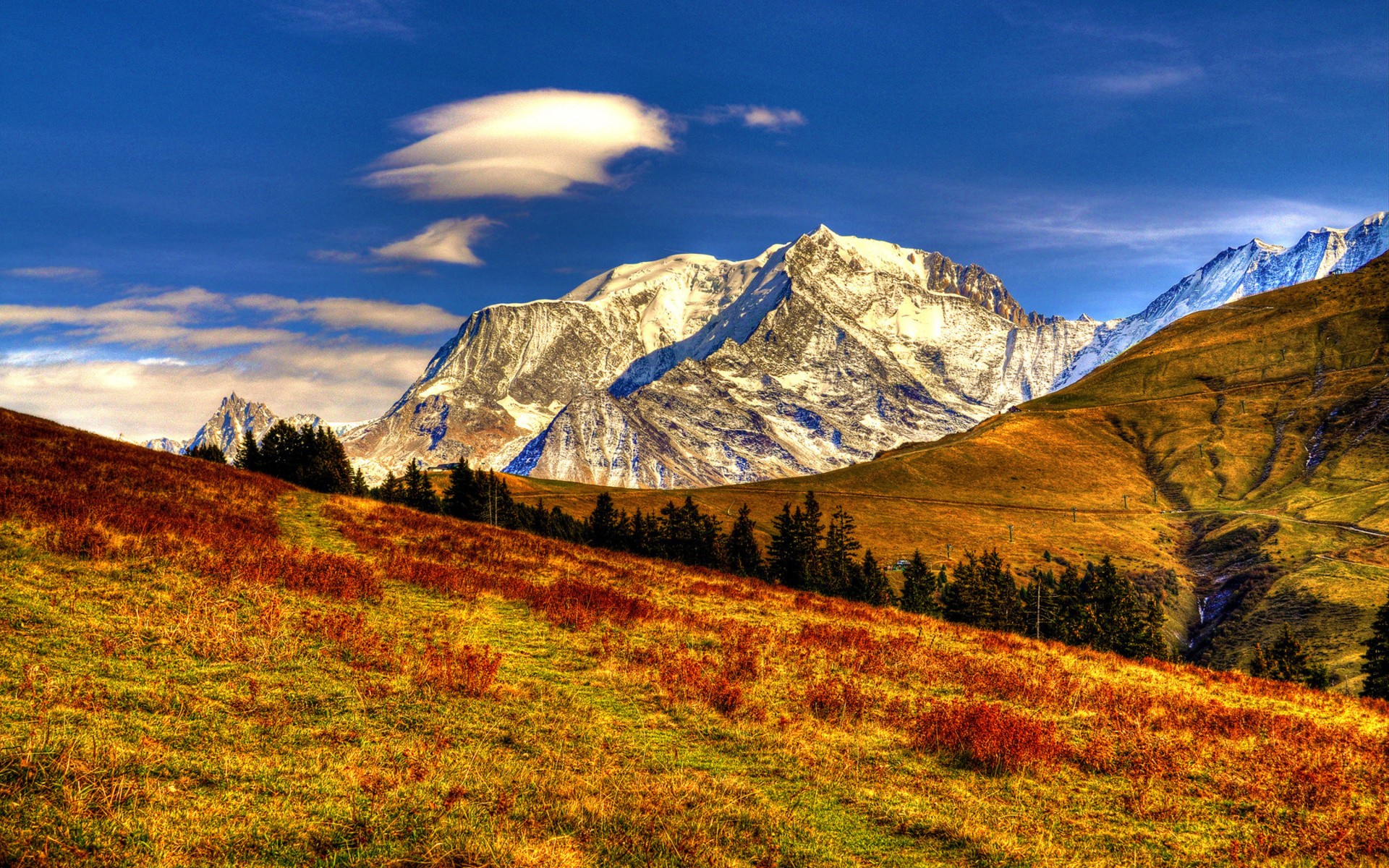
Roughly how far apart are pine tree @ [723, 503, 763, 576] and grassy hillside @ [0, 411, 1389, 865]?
286 feet

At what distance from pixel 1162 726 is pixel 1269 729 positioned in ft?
8.81

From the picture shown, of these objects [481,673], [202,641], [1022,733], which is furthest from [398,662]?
[1022,733]

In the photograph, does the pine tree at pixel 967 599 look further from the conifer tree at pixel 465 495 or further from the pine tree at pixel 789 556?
the conifer tree at pixel 465 495

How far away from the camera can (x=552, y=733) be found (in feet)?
43.2

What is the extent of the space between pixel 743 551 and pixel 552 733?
103 m

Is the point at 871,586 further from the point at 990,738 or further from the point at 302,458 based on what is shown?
the point at 990,738

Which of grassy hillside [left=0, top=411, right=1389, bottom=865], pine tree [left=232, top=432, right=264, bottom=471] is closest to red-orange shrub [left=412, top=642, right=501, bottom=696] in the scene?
grassy hillside [left=0, top=411, right=1389, bottom=865]

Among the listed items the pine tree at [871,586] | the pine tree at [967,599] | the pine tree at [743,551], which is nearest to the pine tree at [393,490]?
the pine tree at [743,551]

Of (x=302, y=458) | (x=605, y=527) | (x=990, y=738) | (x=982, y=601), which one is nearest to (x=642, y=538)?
(x=605, y=527)

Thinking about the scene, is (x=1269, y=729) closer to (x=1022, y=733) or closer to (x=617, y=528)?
(x=1022, y=733)

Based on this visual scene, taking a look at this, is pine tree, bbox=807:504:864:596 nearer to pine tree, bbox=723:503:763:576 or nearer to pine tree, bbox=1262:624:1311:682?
pine tree, bbox=723:503:763:576

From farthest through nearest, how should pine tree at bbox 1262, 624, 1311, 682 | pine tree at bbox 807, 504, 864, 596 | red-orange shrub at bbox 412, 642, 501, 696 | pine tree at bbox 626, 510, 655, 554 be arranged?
1. pine tree at bbox 626, 510, 655, 554
2. pine tree at bbox 807, 504, 864, 596
3. pine tree at bbox 1262, 624, 1311, 682
4. red-orange shrub at bbox 412, 642, 501, 696

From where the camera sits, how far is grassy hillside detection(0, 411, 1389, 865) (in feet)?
30.3

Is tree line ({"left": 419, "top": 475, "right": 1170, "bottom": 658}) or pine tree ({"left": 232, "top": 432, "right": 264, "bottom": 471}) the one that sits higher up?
pine tree ({"left": 232, "top": 432, "right": 264, "bottom": 471})
